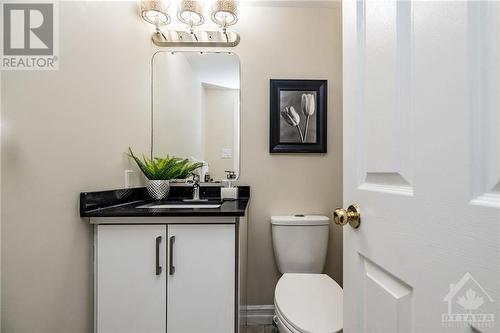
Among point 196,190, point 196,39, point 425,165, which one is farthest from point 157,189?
point 425,165

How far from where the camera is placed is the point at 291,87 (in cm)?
170

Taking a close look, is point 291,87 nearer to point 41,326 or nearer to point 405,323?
point 405,323

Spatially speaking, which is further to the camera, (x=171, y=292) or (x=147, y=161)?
(x=147, y=161)

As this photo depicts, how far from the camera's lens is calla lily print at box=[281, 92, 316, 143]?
171cm

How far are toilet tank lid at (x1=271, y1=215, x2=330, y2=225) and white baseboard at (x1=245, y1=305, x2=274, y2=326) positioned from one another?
0.63 meters


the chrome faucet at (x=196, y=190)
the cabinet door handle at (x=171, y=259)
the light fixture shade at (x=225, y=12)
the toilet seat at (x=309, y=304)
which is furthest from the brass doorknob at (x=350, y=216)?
the light fixture shade at (x=225, y=12)

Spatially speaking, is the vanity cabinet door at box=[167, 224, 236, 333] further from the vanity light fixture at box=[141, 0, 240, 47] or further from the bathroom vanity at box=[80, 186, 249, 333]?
the vanity light fixture at box=[141, 0, 240, 47]

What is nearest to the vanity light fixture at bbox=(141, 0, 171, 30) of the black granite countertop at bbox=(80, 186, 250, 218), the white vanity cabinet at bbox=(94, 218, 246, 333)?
the black granite countertop at bbox=(80, 186, 250, 218)

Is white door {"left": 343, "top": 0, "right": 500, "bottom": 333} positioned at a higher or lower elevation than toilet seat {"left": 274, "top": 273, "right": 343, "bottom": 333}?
higher

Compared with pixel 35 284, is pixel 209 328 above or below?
below

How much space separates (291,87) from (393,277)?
144cm

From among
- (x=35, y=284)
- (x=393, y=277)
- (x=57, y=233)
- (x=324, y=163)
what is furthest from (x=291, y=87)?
(x=35, y=284)

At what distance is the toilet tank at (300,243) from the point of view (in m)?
1.55

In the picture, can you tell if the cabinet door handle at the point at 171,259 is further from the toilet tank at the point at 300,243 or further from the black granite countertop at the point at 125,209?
the toilet tank at the point at 300,243
